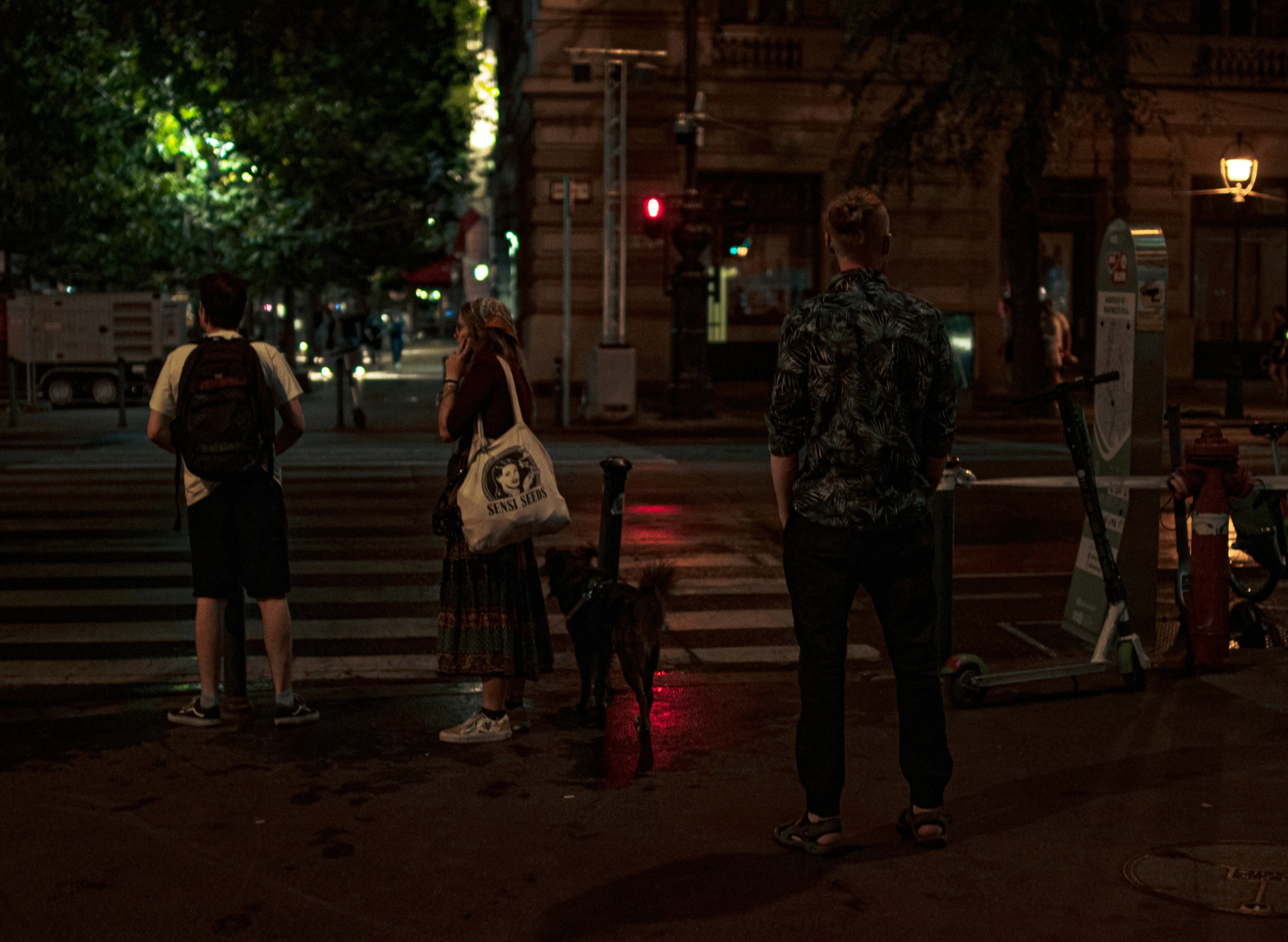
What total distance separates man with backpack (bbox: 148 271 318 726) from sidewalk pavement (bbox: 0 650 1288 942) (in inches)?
13.9

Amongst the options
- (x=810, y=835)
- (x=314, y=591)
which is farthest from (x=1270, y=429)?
(x=314, y=591)

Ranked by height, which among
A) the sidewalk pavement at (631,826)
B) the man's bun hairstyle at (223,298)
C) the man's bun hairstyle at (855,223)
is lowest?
the sidewalk pavement at (631,826)

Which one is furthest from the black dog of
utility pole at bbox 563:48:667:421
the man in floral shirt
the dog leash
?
utility pole at bbox 563:48:667:421

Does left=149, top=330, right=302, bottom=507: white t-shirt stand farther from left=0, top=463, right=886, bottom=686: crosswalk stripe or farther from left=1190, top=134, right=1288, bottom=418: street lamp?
left=1190, top=134, right=1288, bottom=418: street lamp

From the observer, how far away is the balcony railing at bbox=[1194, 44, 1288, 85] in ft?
104

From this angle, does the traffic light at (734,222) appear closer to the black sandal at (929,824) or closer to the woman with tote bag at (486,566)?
the woman with tote bag at (486,566)

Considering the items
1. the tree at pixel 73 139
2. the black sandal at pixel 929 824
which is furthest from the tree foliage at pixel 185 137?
the black sandal at pixel 929 824

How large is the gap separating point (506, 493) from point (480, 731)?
0.96 metres

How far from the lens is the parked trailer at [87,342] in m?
28.7

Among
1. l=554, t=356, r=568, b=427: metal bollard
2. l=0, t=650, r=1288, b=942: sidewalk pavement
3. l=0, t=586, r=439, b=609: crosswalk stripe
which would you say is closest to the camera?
l=0, t=650, r=1288, b=942: sidewalk pavement

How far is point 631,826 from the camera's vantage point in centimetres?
510

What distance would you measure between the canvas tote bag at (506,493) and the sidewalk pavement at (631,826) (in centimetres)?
83

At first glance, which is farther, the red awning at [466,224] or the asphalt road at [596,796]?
the red awning at [466,224]

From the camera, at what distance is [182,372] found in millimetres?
6266
